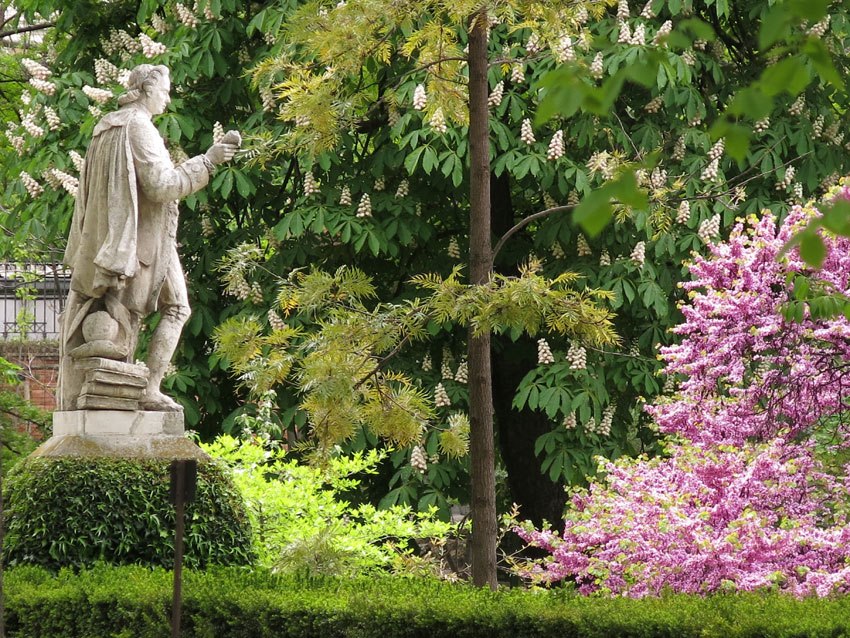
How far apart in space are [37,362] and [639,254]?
40.8 ft

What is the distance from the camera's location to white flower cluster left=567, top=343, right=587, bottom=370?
37.2 ft

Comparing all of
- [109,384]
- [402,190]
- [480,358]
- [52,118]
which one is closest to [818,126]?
[402,190]

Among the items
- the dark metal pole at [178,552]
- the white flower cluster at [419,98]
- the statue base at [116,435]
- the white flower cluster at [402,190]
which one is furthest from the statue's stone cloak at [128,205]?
the white flower cluster at [402,190]

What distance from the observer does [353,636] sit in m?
6.51

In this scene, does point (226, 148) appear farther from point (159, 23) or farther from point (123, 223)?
point (159, 23)

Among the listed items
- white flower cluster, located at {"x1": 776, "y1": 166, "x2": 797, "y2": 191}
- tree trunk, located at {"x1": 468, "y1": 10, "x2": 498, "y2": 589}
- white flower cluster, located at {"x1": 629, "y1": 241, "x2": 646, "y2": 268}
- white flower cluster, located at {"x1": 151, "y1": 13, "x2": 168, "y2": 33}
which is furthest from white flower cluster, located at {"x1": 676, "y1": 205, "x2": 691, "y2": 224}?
white flower cluster, located at {"x1": 151, "y1": 13, "x2": 168, "y2": 33}

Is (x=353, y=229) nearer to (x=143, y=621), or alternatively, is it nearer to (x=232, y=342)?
(x=232, y=342)

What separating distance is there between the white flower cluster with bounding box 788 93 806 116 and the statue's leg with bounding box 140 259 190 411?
20.5 ft

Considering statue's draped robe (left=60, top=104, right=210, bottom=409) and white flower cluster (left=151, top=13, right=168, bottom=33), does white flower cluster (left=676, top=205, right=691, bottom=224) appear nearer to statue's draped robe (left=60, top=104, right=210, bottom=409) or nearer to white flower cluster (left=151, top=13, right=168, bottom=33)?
statue's draped robe (left=60, top=104, right=210, bottom=409)

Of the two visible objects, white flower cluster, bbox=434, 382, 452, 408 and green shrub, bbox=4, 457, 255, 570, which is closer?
→ green shrub, bbox=4, 457, 255, 570

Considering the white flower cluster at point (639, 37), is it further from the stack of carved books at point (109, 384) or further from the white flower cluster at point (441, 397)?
the stack of carved books at point (109, 384)

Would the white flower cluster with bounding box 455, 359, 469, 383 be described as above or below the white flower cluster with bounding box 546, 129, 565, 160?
below

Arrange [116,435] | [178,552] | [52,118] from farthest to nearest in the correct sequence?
[52,118] → [116,435] → [178,552]

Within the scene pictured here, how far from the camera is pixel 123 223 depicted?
27.7 feet
